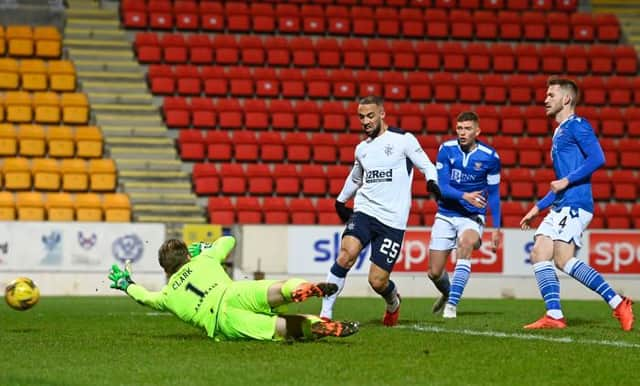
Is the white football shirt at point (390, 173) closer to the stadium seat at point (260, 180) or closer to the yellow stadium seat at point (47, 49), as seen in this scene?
the stadium seat at point (260, 180)

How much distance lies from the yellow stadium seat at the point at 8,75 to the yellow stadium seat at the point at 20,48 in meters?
0.43

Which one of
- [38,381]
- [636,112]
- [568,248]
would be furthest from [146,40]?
[38,381]

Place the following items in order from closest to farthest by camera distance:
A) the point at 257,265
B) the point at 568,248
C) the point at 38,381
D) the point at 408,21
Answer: the point at 38,381 → the point at 568,248 → the point at 257,265 → the point at 408,21

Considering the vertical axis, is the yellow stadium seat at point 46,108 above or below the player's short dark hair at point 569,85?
below

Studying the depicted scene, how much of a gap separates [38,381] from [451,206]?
21.2 ft

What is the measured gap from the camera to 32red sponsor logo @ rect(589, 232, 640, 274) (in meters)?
19.3

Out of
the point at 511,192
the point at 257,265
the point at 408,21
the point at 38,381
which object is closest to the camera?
the point at 38,381

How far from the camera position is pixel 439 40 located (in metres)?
27.8

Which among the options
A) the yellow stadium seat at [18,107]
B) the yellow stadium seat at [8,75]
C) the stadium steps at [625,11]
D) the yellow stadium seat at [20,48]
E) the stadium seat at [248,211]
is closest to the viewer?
the stadium seat at [248,211]

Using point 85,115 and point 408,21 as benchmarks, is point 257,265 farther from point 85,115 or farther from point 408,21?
point 408,21

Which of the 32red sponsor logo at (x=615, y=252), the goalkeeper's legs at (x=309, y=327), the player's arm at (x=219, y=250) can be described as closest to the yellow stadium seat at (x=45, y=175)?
the 32red sponsor logo at (x=615, y=252)

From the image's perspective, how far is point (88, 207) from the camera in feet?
69.7

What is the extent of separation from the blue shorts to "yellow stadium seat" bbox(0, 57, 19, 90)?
53.3 ft

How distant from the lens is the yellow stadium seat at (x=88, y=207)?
21031mm
